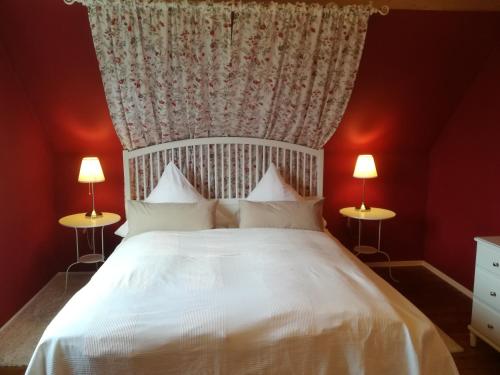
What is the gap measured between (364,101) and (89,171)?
2.40 metres

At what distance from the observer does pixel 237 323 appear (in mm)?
1781

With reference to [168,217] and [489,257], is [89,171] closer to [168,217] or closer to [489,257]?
[168,217]

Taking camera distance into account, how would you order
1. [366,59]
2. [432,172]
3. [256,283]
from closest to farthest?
[256,283], [366,59], [432,172]

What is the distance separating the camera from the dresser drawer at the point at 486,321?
2459 mm

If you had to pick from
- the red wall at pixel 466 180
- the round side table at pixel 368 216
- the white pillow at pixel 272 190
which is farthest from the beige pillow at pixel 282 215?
the red wall at pixel 466 180

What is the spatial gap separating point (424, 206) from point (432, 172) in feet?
1.16

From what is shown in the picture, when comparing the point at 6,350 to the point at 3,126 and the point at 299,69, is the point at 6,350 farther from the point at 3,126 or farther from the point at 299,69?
the point at 299,69

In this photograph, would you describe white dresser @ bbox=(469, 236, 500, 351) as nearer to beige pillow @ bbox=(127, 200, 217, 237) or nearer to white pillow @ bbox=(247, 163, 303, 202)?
white pillow @ bbox=(247, 163, 303, 202)

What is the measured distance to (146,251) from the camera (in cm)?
262

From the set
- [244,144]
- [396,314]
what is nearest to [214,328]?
[396,314]

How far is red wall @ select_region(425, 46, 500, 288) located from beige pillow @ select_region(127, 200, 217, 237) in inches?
85.5

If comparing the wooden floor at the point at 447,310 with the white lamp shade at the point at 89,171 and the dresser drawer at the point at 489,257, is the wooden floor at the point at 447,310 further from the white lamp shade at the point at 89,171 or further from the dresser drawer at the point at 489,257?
the white lamp shade at the point at 89,171

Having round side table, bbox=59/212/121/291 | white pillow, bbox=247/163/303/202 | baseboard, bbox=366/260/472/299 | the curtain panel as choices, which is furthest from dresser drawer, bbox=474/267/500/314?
round side table, bbox=59/212/121/291

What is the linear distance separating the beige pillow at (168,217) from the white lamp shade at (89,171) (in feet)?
1.36
